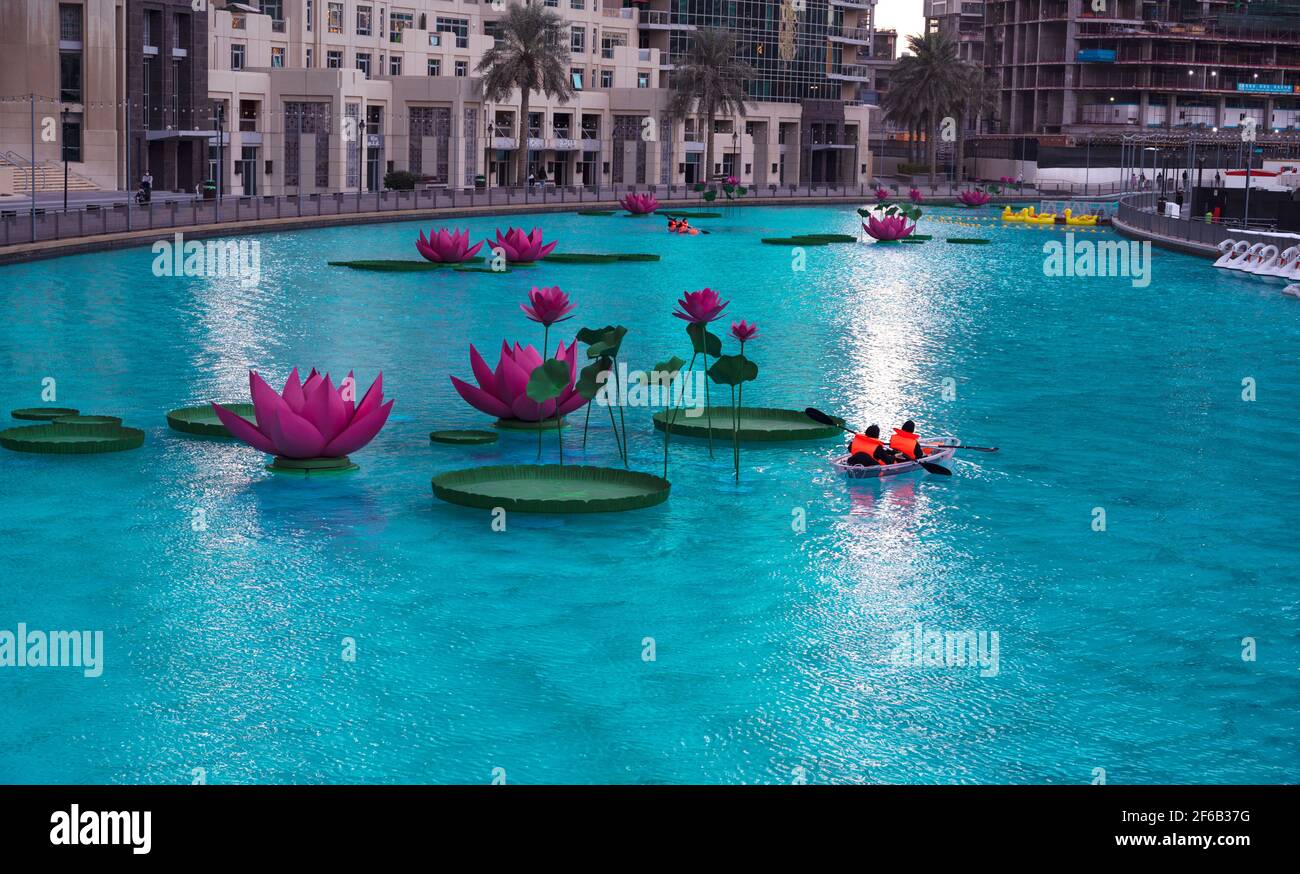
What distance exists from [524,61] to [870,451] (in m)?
80.1

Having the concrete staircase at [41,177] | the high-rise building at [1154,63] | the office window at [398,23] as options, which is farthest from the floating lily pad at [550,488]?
the high-rise building at [1154,63]

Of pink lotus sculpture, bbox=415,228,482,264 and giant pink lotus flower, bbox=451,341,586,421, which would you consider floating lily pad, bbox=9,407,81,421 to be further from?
pink lotus sculpture, bbox=415,228,482,264

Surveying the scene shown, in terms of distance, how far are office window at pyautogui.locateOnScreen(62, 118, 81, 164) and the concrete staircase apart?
52.6 inches

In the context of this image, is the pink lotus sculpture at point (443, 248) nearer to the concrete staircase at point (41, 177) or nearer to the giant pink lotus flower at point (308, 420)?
the concrete staircase at point (41, 177)

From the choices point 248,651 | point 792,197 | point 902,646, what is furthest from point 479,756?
point 792,197

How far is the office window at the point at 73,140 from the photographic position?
243ft

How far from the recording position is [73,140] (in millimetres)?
74625

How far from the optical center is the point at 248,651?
517 inches

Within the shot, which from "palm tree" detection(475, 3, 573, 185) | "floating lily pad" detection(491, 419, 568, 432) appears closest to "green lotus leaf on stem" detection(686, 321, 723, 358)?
"floating lily pad" detection(491, 419, 568, 432)

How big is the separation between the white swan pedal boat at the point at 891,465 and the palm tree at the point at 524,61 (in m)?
75.9

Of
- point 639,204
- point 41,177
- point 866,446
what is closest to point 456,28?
point 639,204

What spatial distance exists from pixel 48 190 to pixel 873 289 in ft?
129

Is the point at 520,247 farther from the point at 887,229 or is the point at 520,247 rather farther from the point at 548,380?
the point at 548,380

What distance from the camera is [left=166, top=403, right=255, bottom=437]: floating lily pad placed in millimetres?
21359
